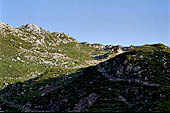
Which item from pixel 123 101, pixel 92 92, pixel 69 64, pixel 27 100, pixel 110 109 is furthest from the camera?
pixel 69 64

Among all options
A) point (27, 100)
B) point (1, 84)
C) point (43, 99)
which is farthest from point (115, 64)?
point (1, 84)

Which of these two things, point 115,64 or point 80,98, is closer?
point 80,98

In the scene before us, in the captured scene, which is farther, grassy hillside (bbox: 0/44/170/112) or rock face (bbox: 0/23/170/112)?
rock face (bbox: 0/23/170/112)

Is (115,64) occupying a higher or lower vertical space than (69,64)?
lower

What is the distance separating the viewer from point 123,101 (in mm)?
74562

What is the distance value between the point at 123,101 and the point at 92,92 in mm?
10900

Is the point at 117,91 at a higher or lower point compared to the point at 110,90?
lower

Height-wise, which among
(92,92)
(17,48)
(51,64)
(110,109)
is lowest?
(110,109)

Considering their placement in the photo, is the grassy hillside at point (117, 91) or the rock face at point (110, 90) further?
the rock face at point (110, 90)

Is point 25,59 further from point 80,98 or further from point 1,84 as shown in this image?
point 80,98

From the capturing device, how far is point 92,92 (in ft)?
262

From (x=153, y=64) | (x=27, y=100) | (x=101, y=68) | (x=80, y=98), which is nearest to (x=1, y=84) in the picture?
(x=27, y=100)

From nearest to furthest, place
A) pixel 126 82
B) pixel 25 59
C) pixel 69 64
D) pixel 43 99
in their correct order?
pixel 126 82 < pixel 43 99 < pixel 25 59 < pixel 69 64

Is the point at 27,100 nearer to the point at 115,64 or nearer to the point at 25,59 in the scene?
the point at 115,64
